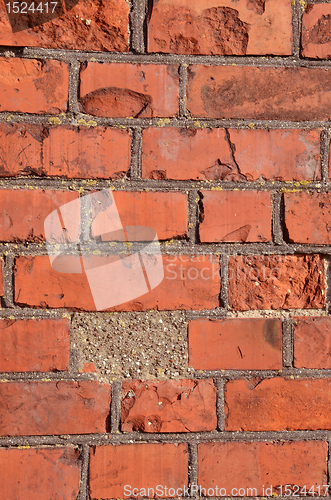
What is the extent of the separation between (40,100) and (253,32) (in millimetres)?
454

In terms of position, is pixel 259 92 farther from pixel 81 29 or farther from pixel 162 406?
pixel 162 406

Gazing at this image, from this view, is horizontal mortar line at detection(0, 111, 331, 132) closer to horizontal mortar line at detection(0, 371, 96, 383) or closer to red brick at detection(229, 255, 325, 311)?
red brick at detection(229, 255, 325, 311)

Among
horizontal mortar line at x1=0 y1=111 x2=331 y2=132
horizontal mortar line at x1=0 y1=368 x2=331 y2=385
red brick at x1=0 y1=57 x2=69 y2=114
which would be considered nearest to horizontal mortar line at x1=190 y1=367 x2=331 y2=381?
horizontal mortar line at x1=0 y1=368 x2=331 y2=385

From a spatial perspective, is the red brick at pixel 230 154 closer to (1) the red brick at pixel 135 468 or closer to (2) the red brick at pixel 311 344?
(2) the red brick at pixel 311 344

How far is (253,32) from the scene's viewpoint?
0.68m

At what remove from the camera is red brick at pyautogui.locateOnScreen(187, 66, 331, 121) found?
2.25 ft

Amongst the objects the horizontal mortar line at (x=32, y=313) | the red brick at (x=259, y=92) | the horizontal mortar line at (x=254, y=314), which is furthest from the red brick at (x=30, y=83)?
the horizontal mortar line at (x=254, y=314)

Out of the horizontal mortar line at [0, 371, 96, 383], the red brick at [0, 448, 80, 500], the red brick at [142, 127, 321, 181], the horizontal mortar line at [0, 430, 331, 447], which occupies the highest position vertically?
the red brick at [142, 127, 321, 181]

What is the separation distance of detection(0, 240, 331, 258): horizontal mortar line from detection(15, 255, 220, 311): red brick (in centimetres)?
1

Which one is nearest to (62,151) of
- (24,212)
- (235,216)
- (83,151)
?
(83,151)

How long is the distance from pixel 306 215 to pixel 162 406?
493mm

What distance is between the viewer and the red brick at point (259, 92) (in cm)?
68

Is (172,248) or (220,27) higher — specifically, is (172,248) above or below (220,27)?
below

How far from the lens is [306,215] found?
698 mm
